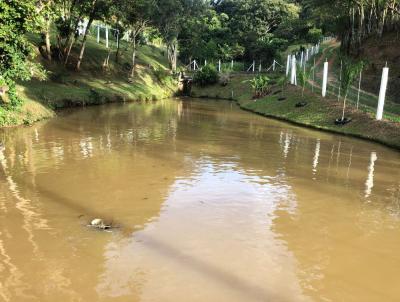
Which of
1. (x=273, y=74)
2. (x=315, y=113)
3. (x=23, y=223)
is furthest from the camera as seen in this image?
(x=273, y=74)

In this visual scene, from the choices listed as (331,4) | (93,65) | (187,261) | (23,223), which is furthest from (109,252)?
(331,4)

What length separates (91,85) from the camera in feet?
114

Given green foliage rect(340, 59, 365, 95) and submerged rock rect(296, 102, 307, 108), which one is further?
submerged rock rect(296, 102, 307, 108)

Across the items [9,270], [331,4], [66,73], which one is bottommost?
[9,270]

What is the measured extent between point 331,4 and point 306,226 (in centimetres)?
3358

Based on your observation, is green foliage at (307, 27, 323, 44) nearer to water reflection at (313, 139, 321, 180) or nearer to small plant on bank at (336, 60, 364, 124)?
small plant on bank at (336, 60, 364, 124)

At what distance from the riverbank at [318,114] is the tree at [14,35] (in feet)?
49.1

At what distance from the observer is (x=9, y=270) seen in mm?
6469

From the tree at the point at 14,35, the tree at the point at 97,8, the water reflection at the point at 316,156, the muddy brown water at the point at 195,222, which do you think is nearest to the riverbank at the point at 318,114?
the water reflection at the point at 316,156

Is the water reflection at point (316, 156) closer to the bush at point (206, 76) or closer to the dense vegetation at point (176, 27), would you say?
the dense vegetation at point (176, 27)

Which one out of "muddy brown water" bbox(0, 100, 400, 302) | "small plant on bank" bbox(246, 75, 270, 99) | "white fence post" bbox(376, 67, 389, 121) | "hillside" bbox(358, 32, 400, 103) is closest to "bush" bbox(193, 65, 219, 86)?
"small plant on bank" bbox(246, 75, 270, 99)

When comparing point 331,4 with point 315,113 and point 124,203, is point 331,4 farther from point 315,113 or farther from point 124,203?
point 124,203

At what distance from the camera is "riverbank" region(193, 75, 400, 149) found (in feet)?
64.0

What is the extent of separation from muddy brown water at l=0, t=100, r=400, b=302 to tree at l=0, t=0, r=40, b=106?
267 cm
